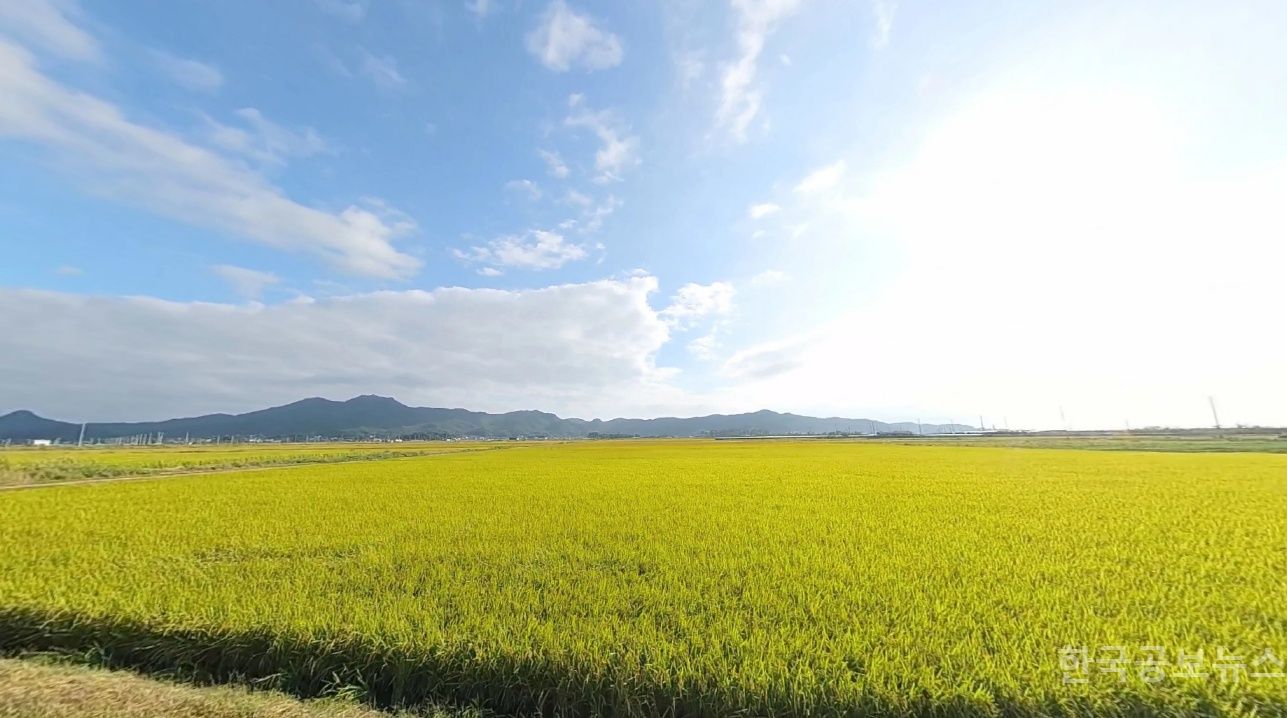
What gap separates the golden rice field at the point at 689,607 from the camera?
3982mm

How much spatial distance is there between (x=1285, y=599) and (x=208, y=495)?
2541 cm

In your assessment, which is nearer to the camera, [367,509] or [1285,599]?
[1285,599]

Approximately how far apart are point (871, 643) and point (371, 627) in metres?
5.19

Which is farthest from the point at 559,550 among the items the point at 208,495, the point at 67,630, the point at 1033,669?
the point at 208,495

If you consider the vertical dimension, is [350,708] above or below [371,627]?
below

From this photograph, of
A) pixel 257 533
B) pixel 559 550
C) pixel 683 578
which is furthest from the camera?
pixel 257 533

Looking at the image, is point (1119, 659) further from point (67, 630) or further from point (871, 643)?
point (67, 630)

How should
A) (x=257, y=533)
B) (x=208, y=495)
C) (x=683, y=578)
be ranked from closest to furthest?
(x=683, y=578) < (x=257, y=533) < (x=208, y=495)

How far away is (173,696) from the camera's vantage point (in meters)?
4.05

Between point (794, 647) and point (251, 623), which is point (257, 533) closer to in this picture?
point (251, 623)

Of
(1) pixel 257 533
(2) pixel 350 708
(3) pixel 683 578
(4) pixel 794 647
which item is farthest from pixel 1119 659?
(1) pixel 257 533

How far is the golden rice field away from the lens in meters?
3.98

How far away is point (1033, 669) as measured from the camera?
4078mm

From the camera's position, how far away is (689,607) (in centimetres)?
557
